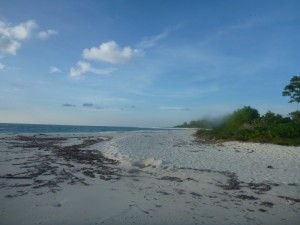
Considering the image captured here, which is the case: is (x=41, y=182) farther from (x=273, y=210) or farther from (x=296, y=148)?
(x=296, y=148)

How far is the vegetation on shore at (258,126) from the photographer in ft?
56.3

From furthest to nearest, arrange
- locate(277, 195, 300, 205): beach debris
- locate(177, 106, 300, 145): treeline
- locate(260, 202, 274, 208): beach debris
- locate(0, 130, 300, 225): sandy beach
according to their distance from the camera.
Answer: locate(177, 106, 300, 145): treeline < locate(277, 195, 300, 205): beach debris < locate(260, 202, 274, 208): beach debris < locate(0, 130, 300, 225): sandy beach

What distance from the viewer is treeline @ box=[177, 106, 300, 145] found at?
17125mm

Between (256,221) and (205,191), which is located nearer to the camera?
(256,221)

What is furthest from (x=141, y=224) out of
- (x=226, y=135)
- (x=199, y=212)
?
(x=226, y=135)

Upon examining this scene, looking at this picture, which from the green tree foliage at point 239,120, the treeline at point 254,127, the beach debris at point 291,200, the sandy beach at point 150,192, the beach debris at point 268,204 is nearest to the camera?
the sandy beach at point 150,192

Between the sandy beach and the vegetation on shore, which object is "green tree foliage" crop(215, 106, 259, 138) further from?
the sandy beach

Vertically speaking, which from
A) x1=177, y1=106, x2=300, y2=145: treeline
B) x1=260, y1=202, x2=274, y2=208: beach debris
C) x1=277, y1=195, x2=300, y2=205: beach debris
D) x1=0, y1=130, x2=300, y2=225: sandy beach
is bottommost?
x1=260, y1=202, x2=274, y2=208: beach debris

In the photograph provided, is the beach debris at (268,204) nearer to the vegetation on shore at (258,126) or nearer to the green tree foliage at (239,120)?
the vegetation on shore at (258,126)

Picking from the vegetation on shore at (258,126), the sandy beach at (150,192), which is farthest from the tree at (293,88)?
the sandy beach at (150,192)

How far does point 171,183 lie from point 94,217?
3.18m

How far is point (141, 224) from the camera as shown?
489cm

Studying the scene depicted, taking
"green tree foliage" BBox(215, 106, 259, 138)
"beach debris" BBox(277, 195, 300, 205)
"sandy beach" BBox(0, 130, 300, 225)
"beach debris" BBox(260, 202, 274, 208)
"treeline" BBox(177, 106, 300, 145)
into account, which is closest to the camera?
"sandy beach" BBox(0, 130, 300, 225)

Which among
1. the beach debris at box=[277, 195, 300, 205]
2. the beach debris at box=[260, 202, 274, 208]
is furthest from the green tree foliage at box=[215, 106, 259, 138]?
the beach debris at box=[260, 202, 274, 208]
